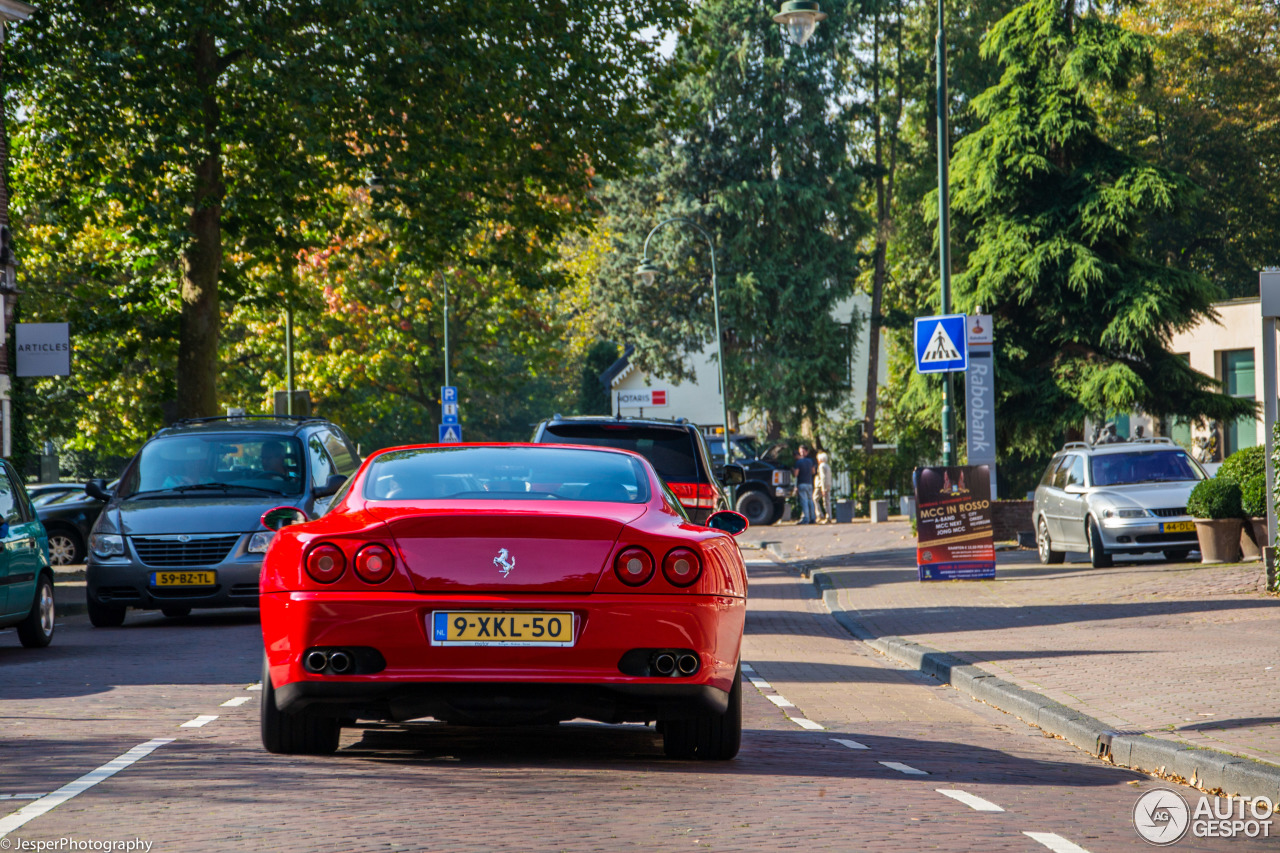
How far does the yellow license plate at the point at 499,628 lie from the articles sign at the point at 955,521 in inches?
524

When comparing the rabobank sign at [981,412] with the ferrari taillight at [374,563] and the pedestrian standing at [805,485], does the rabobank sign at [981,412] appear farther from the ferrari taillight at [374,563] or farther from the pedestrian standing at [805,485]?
the ferrari taillight at [374,563]

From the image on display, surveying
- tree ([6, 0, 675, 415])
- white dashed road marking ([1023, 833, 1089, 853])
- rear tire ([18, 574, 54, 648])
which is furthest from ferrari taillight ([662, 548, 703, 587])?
tree ([6, 0, 675, 415])

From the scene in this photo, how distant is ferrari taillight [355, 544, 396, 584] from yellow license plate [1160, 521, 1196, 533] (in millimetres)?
16278

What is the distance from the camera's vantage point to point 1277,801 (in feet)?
21.3

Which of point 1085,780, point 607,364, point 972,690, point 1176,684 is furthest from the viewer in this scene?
point 607,364

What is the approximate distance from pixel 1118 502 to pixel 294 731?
15.8m

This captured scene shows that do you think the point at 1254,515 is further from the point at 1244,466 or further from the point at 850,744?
the point at 850,744

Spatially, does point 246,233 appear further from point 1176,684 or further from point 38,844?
point 38,844

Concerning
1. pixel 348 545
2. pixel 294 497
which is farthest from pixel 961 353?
pixel 348 545

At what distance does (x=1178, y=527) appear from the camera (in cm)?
2062

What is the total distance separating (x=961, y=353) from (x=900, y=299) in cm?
3289

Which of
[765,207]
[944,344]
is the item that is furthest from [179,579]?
[765,207]

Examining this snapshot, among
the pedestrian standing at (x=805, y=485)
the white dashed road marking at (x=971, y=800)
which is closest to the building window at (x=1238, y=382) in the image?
the pedestrian standing at (x=805, y=485)

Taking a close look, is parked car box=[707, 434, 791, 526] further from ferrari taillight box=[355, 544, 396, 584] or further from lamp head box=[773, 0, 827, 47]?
ferrari taillight box=[355, 544, 396, 584]
